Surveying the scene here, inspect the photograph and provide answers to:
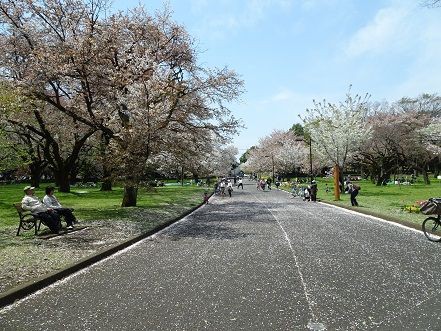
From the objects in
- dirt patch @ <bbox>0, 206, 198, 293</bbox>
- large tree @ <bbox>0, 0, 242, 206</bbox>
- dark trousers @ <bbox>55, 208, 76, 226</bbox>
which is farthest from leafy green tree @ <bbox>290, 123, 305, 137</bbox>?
dark trousers @ <bbox>55, 208, 76, 226</bbox>

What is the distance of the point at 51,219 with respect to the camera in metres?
11.6

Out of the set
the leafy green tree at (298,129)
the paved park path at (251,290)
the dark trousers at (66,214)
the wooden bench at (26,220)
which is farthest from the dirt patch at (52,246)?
the leafy green tree at (298,129)

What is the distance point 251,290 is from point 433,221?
741 centimetres

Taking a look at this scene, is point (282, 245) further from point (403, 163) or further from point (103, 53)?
point (403, 163)

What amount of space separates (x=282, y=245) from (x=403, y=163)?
5661cm

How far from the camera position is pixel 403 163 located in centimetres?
6119

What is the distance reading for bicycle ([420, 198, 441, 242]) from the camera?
10.8m

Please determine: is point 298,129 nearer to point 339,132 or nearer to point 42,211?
point 339,132

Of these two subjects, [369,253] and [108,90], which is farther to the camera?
[108,90]

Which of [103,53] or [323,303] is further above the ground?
[103,53]

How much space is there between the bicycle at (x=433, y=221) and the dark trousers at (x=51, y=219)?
32.5ft

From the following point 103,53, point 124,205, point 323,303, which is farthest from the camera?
point 124,205

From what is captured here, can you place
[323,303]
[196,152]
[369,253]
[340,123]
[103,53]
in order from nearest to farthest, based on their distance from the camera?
[323,303]
[369,253]
[103,53]
[196,152]
[340,123]

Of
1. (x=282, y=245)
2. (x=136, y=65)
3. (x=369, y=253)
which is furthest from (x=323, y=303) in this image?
(x=136, y=65)
